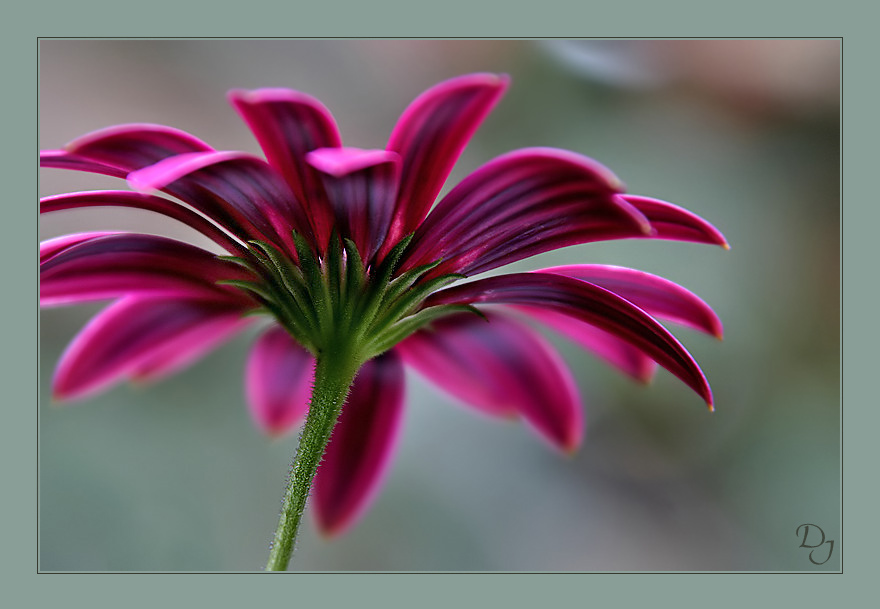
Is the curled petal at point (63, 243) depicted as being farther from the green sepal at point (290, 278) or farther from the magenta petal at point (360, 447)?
the magenta petal at point (360, 447)

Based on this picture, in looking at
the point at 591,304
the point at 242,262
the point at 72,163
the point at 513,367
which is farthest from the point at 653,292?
the point at 72,163

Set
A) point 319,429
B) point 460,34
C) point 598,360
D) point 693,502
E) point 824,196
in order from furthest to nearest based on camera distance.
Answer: point 598,360, point 693,502, point 824,196, point 460,34, point 319,429

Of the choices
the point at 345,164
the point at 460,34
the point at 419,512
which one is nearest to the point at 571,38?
the point at 460,34

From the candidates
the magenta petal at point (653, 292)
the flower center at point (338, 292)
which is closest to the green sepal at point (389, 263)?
the flower center at point (338, 292)

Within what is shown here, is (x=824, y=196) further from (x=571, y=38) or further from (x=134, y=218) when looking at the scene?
(x=134, y=218)

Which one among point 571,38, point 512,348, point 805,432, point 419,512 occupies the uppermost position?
point 571,38

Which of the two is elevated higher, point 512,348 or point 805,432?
point 512,348

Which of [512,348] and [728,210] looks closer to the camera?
[512,348]
